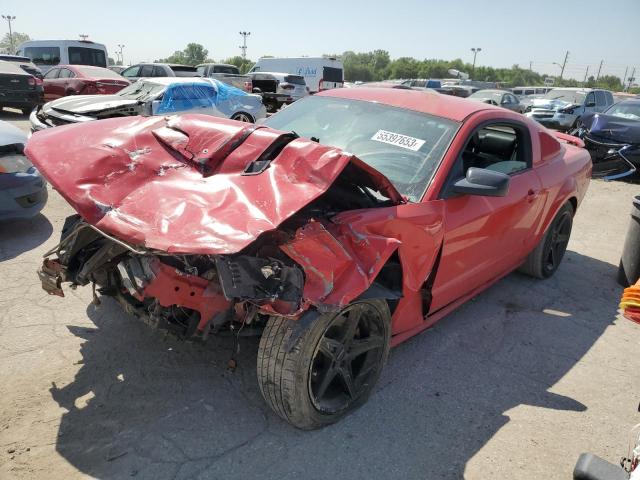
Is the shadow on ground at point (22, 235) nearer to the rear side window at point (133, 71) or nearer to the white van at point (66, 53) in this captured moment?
the rear side window at point (133, 71)

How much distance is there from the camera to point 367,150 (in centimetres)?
319

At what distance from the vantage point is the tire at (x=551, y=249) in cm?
453

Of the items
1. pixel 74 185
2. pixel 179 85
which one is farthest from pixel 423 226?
pixel 179 85

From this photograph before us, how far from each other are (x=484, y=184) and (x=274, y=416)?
1747 mm

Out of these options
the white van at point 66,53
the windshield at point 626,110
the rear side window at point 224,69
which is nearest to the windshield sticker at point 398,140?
the windshield at point 626,110

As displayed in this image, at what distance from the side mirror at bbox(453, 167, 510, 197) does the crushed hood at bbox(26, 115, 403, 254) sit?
471 millimetres

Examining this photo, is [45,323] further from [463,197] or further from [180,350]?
[463,197]

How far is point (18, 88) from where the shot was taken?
13.1 metres

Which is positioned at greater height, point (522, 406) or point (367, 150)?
point (367, 150)

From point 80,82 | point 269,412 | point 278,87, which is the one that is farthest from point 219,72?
point 269,412

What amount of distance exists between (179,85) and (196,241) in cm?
882

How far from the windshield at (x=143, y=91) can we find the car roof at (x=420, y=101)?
6.55 m

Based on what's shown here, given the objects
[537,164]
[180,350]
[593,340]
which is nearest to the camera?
[180,350]

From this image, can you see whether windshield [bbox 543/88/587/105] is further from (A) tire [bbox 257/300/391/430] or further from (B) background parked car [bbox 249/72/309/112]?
(A) tire [bbox 257/300/391/430]
